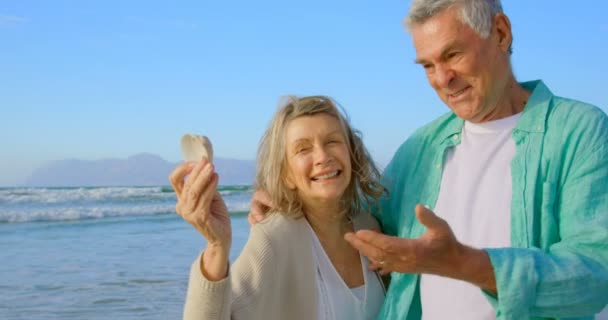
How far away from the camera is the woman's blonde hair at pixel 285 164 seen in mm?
2898

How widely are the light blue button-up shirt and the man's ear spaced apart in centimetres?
21

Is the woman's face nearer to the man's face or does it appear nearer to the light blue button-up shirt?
the light blue button-up shirt

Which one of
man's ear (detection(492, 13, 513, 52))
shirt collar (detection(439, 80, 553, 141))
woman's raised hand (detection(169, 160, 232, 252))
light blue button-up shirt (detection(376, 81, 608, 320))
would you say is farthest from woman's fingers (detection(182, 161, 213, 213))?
man's ear (detection(492, 13, 513, 52))

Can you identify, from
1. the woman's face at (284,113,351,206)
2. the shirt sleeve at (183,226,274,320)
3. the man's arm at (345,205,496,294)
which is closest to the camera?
the man's arm at (345,205,496,294)

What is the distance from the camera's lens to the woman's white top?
2.80 metres

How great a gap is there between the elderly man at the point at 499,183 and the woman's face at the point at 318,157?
0.27 meters

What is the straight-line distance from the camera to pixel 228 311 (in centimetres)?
248

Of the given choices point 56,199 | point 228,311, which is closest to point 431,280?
point 228,311

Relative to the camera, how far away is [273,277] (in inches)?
107

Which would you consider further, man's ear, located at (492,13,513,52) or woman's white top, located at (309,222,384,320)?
woman's white top, located at (309,222,384,320)

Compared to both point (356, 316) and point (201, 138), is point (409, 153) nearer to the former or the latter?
point (356, 316)

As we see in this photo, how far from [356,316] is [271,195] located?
23.2 inches

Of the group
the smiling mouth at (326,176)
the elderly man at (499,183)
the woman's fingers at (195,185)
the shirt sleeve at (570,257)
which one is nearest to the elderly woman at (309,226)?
the smiling mouth at (326,176)

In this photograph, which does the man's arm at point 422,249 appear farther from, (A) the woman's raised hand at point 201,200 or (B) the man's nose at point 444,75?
(B) the man's nose at point 444,75
